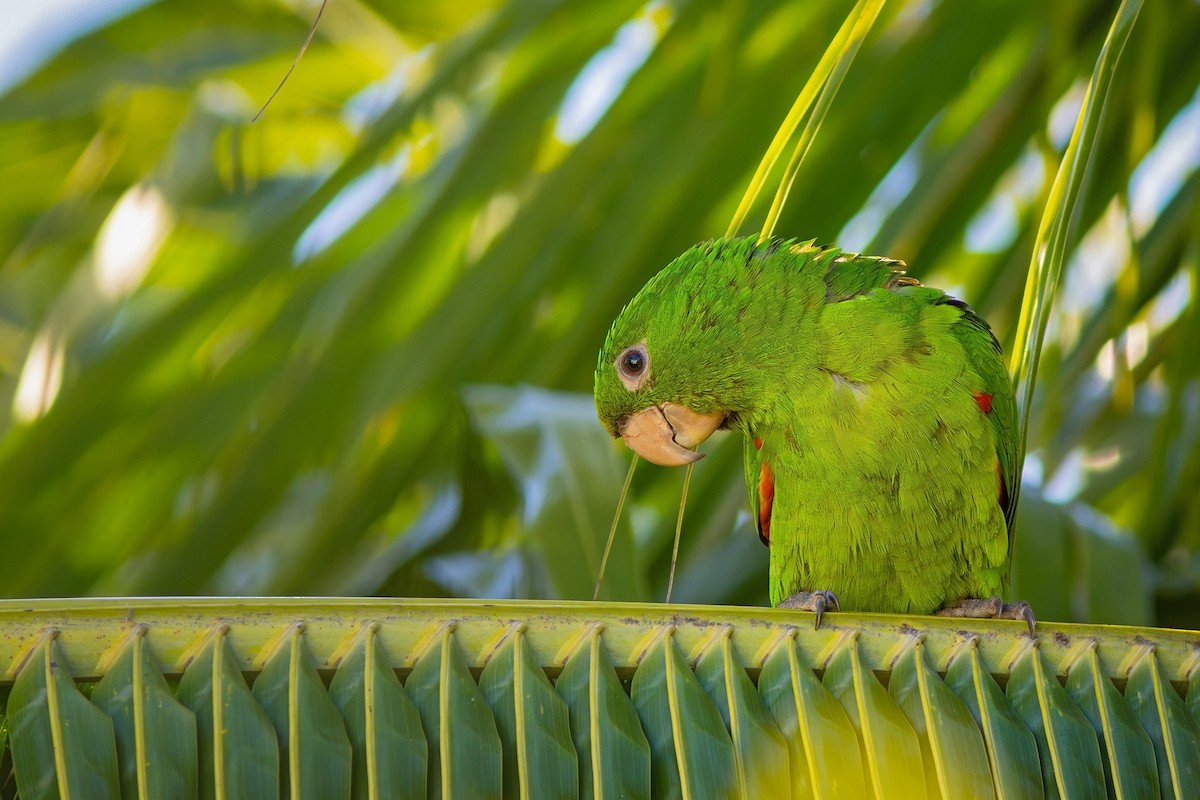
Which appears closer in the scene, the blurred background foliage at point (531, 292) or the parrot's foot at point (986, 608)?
the parrot's foot at point (986, 608)

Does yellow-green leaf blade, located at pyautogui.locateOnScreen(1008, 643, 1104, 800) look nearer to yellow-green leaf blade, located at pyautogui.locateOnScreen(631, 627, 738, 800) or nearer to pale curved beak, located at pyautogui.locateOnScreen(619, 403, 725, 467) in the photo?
yellow-green leaf blade, located at pyautogui.locateOnScreen(631, 627, 738, 800)

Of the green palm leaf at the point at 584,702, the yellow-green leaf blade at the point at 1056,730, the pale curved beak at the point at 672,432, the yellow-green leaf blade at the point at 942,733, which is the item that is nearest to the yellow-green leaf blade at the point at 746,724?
the green palm leaf at the point at 584,702

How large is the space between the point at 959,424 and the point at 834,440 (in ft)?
0.65

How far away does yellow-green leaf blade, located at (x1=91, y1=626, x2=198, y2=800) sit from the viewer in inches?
32.6

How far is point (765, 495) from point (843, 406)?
0.31m

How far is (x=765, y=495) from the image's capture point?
1.84 meters

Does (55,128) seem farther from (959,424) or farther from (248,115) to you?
(959,424)

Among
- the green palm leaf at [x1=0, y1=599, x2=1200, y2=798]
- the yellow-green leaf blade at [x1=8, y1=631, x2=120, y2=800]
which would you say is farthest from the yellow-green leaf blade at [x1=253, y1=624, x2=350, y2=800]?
the yellow-green leaf blade at [x1=8, y1=631, x2=120, y2=800]

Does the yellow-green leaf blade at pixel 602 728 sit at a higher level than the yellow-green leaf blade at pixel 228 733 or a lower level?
lower

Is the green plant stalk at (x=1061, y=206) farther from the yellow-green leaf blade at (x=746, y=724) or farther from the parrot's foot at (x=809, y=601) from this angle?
the parrot's foot at (x=809, y=601)

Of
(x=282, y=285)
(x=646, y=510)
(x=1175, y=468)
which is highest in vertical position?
(x=282, y=285)

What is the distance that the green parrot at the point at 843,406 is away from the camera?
1584 millimetres

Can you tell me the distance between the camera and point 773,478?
5.83 feet

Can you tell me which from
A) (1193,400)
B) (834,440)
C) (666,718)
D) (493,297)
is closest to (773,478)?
(834,440)
